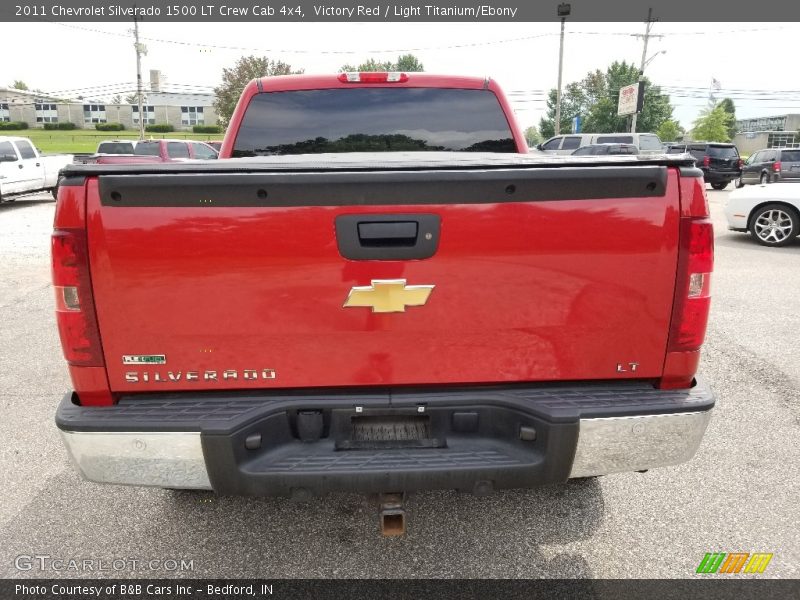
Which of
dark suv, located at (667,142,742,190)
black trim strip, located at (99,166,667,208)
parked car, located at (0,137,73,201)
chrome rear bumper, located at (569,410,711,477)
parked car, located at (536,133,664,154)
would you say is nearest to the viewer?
black trim strip, located at (99,166,667,208)

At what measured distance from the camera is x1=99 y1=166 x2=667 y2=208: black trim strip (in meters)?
1.99

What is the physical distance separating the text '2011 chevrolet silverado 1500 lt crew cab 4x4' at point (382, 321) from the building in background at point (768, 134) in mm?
91961

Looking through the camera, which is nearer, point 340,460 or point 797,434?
point 340,460

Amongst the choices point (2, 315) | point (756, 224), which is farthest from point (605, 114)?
point (2, 315)

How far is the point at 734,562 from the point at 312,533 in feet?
6.39

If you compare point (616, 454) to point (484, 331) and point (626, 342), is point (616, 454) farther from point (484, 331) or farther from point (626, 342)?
point (484, 331)

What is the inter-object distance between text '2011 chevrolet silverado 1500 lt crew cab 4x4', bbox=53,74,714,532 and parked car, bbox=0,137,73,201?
17.8m

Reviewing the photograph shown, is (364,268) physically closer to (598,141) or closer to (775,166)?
(775,166)

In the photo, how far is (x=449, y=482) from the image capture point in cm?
209

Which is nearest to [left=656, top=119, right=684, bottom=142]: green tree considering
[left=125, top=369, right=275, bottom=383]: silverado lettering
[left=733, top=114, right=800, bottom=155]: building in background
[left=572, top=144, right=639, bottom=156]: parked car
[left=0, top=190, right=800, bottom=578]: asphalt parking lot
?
[left=733, top=114, right=800, bottom=155]: building in background

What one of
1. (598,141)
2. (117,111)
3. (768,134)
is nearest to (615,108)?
(768,134)

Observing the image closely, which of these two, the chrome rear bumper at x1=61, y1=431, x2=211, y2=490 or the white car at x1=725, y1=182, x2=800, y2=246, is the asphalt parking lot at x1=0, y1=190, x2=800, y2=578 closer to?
the chrome rear bumper at x1=61, y1=431, x2=211, y2=490

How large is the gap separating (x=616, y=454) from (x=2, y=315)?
715 cm

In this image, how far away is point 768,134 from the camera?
320 ft
